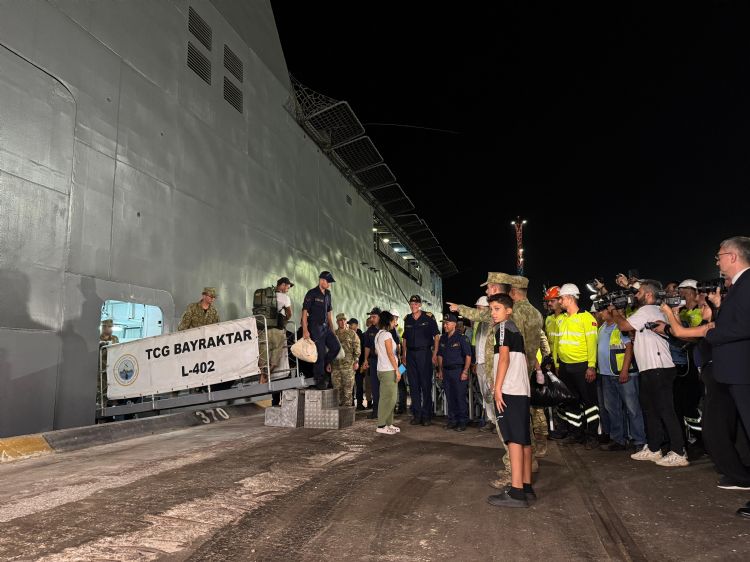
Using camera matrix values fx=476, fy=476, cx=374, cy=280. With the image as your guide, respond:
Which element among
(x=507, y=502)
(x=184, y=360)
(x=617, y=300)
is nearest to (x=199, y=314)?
(x=184, y=360)

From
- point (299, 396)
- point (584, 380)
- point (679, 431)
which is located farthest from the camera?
point (299, 396)

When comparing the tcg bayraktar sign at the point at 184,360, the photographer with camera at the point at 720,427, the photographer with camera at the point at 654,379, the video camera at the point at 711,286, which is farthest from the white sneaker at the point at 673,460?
the tcg bayraktar sign at the point at 184,360

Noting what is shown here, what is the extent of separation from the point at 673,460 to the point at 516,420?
223 cm

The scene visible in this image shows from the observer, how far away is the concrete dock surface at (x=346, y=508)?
2502 millimetres

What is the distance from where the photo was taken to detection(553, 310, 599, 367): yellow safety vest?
5.84 m

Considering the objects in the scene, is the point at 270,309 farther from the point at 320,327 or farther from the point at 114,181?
the point at 114,181

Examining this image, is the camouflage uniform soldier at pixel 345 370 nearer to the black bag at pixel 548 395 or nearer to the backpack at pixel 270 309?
the backpack at pixel 270 309

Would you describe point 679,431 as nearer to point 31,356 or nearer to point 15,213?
point 31,356

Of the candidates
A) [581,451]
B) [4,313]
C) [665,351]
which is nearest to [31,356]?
[4,313]

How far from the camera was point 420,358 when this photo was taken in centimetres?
768

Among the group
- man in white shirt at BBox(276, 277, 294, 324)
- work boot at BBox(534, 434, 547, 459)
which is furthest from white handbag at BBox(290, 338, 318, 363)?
work boot at BBox(534, 434, 547, 459)

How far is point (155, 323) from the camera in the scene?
329 inches

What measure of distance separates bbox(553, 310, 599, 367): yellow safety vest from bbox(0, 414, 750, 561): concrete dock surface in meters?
1.21

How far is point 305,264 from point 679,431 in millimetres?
10895
